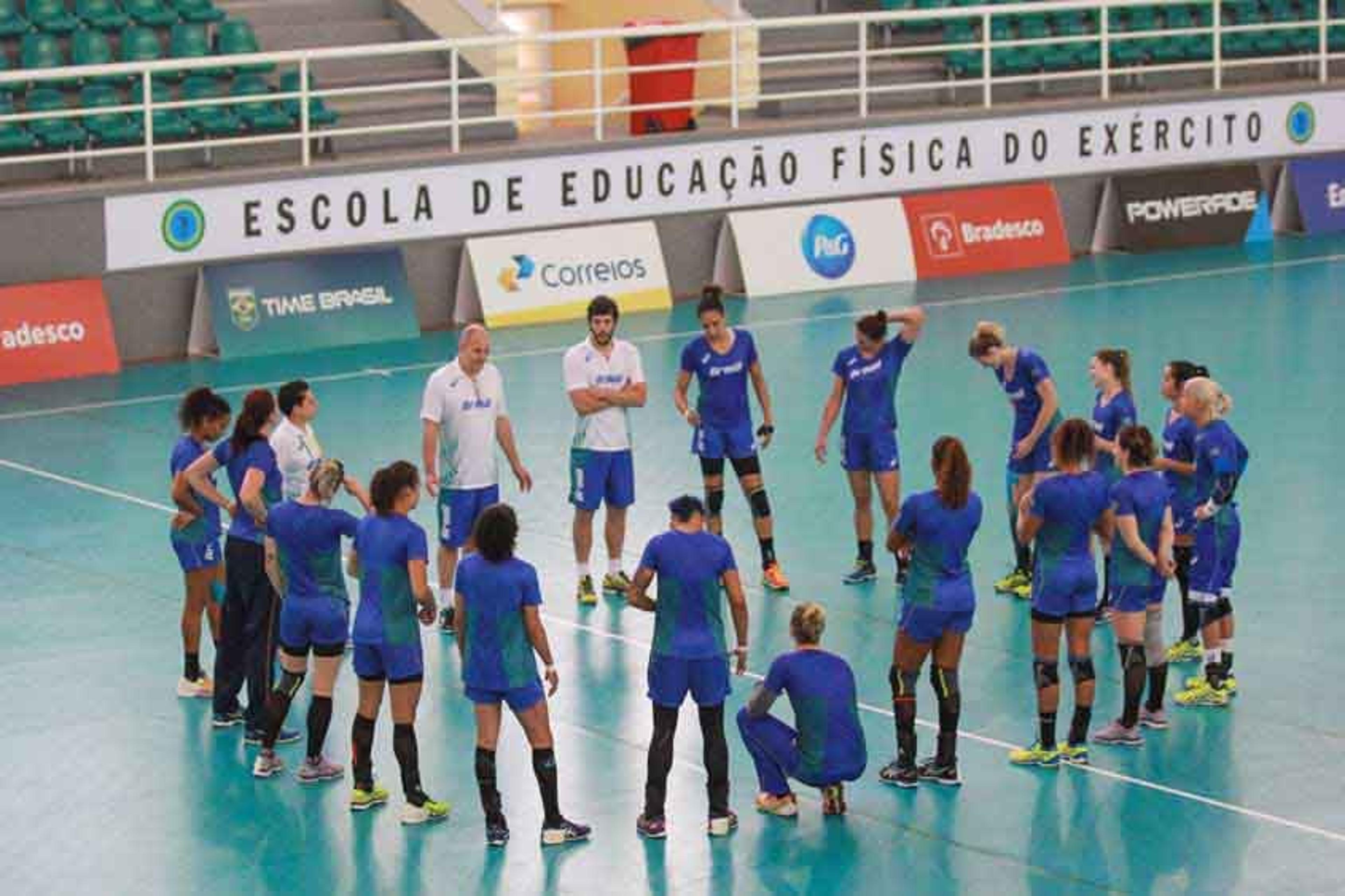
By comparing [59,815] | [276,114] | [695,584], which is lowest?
[59,815]

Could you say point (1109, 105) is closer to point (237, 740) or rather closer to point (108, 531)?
point (108, 531)

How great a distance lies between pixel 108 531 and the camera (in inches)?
810

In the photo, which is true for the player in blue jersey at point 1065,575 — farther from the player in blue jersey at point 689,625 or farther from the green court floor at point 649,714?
the player in blue jersey at point 689,625

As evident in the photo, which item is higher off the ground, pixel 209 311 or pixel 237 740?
pixel 209 311

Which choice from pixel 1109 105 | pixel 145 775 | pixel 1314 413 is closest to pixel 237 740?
pixel 145 775

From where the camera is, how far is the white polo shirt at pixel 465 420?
1747 cm

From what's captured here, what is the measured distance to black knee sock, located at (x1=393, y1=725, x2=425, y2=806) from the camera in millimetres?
14117

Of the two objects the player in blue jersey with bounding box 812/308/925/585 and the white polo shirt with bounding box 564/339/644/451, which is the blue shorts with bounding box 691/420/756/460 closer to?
the player in blue jersey with bounding box 812/308/925/585

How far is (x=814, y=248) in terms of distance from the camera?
3184 cm

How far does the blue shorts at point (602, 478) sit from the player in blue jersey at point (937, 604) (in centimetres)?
415

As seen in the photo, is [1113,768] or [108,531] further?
[108,531]

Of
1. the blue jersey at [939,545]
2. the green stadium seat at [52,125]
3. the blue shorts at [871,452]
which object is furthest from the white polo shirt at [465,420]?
the green stadium seat at [52,125]

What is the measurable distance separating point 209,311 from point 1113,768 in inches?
599

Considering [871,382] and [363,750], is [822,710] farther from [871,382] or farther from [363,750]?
[871,382]
